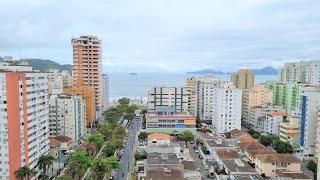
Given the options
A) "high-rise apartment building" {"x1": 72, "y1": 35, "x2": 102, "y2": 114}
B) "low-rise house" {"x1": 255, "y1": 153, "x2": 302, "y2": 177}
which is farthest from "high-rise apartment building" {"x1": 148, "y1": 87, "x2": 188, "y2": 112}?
"low-rise house" {"x1": 255, "y1": 153, "x2": 302, "y2": 177}

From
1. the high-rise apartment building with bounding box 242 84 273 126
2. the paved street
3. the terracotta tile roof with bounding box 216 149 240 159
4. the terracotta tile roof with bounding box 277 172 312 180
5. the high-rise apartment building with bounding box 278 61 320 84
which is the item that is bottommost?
the paved street

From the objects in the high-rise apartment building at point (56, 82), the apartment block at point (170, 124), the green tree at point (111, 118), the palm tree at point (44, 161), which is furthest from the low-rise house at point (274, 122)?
the palm tree at point (44, 161)

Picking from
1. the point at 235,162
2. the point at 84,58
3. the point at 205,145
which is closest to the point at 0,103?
the point at 235,162

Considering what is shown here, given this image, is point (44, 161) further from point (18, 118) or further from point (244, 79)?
point (244, 79)

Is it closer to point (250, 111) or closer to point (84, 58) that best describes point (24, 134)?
point (84, 58)

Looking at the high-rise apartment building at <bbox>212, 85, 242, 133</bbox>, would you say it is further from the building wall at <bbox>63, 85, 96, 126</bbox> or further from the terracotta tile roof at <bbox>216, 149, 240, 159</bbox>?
the building wall at <bbox>63, 85, 96, 126</bbox>

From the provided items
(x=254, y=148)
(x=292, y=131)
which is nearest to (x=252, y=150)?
(x=254, y=148)
